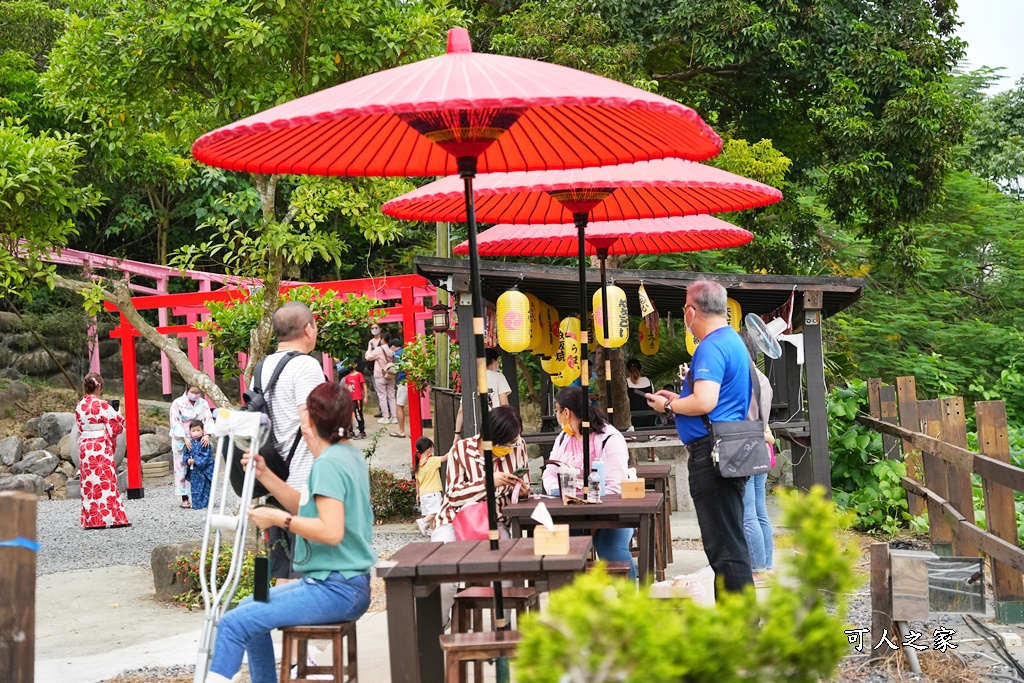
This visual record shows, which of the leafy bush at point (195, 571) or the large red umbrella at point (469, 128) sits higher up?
the large red umbrella at point (469, 128)

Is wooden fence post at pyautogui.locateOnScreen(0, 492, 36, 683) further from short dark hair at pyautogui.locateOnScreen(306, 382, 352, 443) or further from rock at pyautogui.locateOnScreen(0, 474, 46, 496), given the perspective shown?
rock at pyautogui.locateOnScreen(0, 474, 46, 496)

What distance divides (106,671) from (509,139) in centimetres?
379

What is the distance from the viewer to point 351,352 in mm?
12258

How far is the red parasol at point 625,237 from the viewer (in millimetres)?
7215

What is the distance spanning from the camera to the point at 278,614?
3752mm

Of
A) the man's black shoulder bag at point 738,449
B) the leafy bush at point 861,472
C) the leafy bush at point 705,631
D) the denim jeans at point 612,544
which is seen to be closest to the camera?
the leafy bush at point 705,631

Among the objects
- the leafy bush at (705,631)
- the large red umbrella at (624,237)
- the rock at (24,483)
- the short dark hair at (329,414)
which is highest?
the large red umbrella at (624,237)

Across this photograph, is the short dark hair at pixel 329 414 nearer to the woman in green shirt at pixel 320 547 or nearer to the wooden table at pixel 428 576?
the woman in green shirt at pixel 320 547

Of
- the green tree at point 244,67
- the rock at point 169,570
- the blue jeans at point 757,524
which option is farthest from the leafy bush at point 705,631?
the green tree at point 244,67

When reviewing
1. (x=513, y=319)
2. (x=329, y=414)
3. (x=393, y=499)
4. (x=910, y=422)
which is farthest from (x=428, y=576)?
(x=393, y=499)

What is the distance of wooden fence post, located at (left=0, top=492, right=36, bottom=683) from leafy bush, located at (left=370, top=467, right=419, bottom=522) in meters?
7.77

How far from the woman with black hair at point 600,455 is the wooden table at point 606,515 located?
0.26 meters

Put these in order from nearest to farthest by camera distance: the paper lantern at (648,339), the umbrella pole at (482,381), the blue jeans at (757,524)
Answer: the umbrella pole at (482,381)
the blue jeans at (757,524)
the paper lantern at (648,339)

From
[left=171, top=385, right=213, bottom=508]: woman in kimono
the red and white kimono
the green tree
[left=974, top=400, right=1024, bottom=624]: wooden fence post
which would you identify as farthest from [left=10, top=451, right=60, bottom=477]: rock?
[left=974, top=400, right=1024, bottom=624]: wooden fence post
